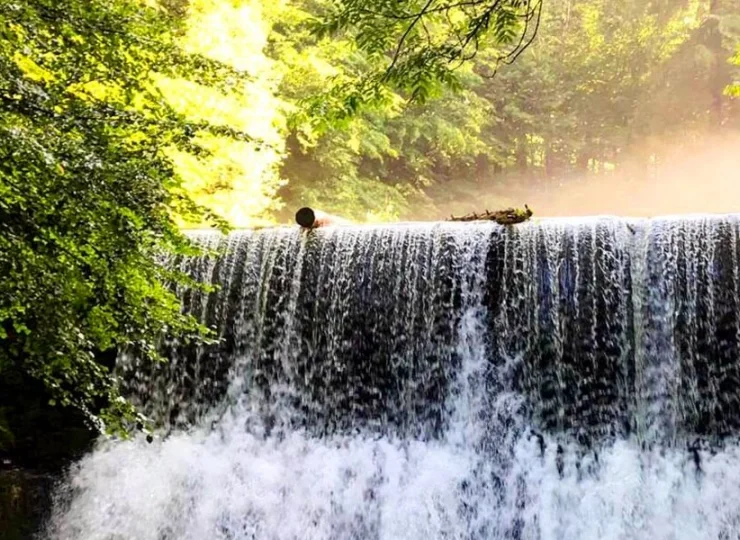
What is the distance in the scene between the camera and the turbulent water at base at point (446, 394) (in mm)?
5508

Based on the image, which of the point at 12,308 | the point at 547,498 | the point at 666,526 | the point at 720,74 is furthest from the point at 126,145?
the point at 720,74

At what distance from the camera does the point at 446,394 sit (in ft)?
20.3

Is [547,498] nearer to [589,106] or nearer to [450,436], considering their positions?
[450,436]

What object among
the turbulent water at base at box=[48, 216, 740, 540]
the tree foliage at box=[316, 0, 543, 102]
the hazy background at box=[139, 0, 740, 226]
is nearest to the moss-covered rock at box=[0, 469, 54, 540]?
the turbulent water at base at box=[48, 216, 740, 540]

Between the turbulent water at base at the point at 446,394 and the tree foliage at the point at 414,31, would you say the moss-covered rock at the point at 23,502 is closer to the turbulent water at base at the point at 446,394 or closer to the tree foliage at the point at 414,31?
the turbulent water at base at the point at 446,394

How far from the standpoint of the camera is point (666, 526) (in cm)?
525

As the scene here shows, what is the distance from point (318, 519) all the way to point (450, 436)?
50.1 inches

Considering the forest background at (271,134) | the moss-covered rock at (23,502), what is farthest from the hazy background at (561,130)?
the moss-covered rock at (23,502)

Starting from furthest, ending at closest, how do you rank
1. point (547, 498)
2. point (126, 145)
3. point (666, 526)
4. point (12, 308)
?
point (547, 498) → point (666, 526) → point (126, 145) → point (12, 308)

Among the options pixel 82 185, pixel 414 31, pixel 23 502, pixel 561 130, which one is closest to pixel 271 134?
pixel 23 502

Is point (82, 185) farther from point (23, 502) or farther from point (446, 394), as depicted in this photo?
point (23, 502)

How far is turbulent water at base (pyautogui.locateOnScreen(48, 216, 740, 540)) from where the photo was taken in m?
5.51

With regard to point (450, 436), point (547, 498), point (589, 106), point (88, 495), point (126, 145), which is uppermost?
point (589, 106)

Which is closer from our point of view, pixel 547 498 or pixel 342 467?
pixel 547 498
